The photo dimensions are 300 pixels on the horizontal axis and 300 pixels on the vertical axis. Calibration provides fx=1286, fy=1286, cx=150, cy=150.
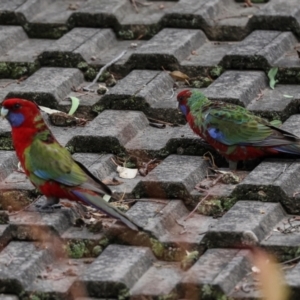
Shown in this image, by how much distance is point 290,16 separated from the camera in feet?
26.3

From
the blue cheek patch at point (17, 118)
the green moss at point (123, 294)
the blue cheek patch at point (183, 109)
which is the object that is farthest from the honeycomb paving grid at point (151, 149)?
the blue cheek patch at point (17, 118)

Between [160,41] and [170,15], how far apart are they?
0.34m

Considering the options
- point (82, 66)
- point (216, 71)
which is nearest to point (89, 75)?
point (82, 66)

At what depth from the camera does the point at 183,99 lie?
7.17 m

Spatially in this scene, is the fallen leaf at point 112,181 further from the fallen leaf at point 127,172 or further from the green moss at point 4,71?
the green moss at point 4,71

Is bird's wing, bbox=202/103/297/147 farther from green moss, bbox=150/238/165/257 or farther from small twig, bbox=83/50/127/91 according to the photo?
green moss, bbox=150/238/165/257

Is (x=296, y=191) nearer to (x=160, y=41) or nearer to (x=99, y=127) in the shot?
(x=99, y=127)

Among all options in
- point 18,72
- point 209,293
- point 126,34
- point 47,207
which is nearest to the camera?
point 209,293

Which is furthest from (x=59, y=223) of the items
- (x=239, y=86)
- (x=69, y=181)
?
(x=239, y=86)

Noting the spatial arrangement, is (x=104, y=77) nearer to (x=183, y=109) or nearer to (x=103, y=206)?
(x=183, y=109)

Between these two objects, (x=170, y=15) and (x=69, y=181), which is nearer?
(x=69, y=181)

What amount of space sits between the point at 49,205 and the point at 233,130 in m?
1.31

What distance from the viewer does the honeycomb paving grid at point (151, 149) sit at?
5.54 meters

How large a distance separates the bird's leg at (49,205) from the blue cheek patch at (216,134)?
3.61ft
